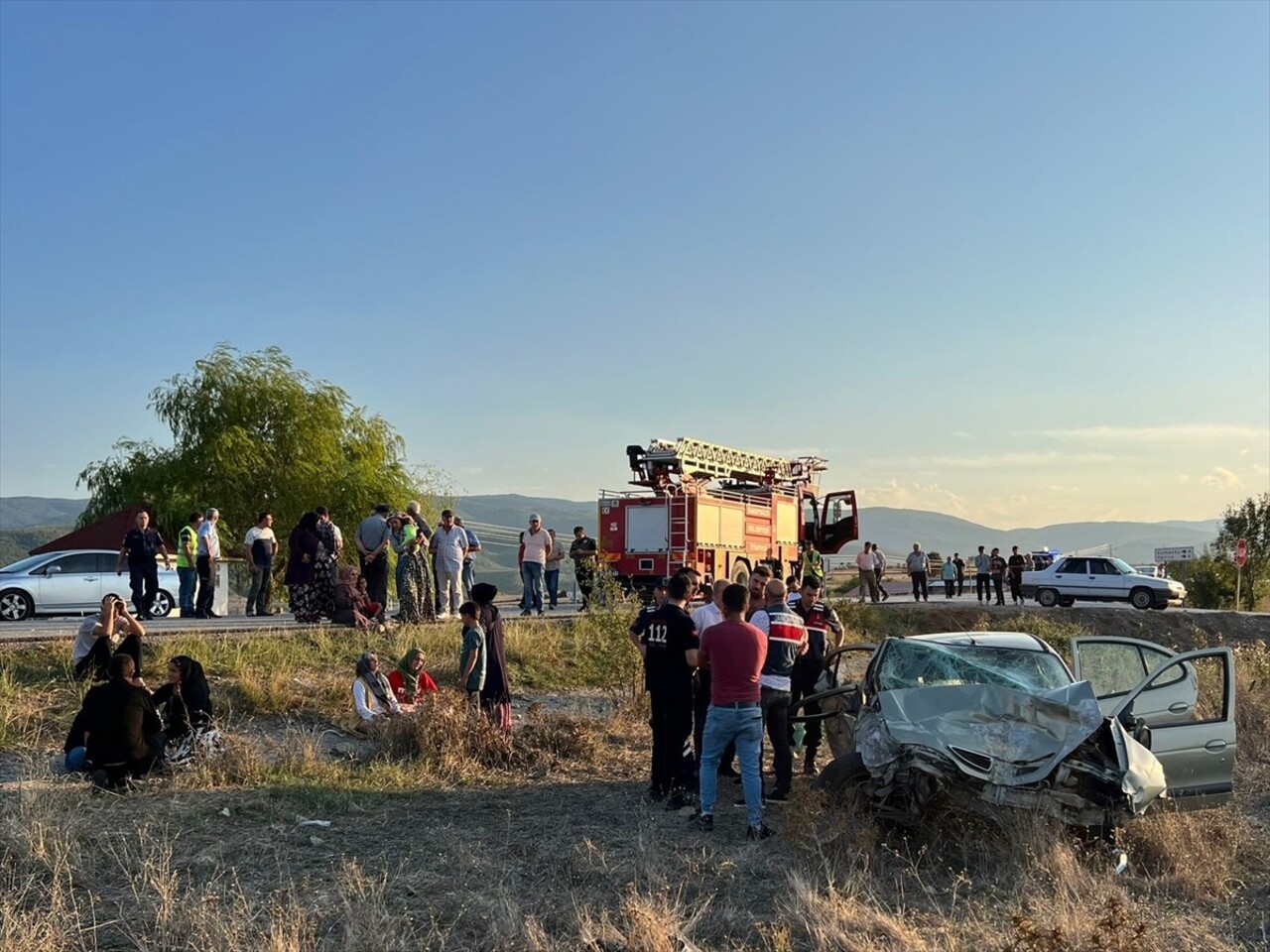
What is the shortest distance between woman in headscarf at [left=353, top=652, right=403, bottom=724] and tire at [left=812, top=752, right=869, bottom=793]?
4963 millimetres

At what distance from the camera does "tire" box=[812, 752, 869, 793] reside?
785cm

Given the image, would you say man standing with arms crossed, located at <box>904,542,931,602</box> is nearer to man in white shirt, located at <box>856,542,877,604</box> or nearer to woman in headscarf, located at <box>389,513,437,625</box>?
man in white shirt, located at <box>856,542,877,604</box>

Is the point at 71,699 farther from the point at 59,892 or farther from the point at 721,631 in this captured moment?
the point at 721,631

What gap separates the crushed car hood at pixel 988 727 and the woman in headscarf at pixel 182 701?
5672 mm

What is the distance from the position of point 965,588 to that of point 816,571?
930 inches

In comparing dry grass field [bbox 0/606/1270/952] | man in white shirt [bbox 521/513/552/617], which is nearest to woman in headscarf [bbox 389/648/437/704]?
dry grass field [bbox 0/606/1270/952]

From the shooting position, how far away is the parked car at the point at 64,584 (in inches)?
774

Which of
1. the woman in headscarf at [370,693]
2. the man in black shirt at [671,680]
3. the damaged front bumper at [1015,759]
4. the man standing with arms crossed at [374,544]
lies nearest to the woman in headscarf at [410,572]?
the man standing with arms crossed at [374,544]

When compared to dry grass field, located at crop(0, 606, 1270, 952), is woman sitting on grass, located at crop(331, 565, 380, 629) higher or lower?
higher

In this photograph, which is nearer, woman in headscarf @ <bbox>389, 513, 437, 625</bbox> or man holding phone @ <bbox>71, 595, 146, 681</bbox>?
man holding phone @ <bbox>71, 595, 146, 681</bbox>

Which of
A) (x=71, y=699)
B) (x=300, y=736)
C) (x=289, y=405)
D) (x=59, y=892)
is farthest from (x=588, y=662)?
(x=289, y=405)

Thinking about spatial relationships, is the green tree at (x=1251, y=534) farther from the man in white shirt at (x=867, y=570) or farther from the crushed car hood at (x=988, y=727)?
the crushed car hood at (x=988, y=727)

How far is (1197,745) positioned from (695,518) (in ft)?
57.2

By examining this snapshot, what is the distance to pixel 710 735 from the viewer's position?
810 cm
